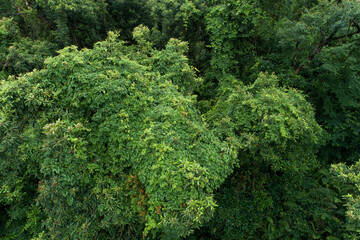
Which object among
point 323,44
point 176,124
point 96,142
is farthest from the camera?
point 323,44

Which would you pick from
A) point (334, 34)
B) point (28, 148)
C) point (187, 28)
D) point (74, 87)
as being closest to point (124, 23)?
point (187, 28)

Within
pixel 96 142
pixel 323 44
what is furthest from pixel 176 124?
pixel 323 44

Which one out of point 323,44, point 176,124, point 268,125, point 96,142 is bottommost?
point 96,142

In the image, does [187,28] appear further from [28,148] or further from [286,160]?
[28,148]

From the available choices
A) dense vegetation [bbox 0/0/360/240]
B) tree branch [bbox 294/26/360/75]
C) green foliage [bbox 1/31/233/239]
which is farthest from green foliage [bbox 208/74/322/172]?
tree branch [bbox 294/26/360/75]

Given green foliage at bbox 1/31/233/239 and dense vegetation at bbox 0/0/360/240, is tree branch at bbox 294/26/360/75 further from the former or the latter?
green foliage at bbox 1/31/233/239

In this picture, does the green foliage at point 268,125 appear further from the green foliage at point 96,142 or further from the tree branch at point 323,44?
the tree branch at point 323,44

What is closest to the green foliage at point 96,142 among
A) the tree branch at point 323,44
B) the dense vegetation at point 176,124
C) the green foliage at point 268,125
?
the dense vegetation at point 176,124

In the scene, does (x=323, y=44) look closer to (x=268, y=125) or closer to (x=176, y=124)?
(x=268, y=125)
